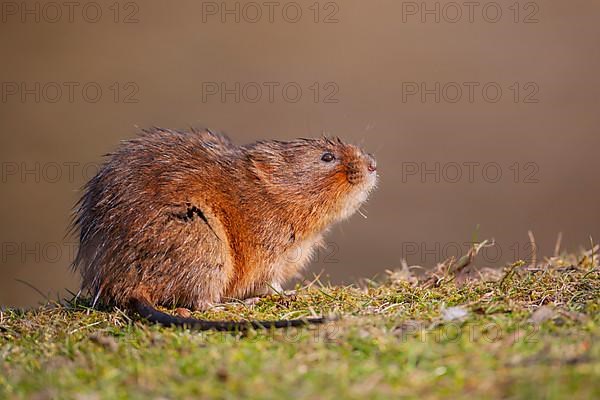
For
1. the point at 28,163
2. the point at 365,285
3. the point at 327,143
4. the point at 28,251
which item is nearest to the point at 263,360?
the point at 365,285

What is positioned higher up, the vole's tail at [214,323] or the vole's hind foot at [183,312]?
the vole's tail at [214,323]

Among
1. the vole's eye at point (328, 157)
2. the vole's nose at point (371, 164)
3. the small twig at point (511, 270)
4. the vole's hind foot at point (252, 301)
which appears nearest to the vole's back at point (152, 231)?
the vole's hind foot at point (252, 301)

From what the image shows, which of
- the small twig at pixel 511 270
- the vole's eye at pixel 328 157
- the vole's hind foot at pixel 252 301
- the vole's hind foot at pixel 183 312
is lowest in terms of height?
the vole's hind foot at pixel 252 301

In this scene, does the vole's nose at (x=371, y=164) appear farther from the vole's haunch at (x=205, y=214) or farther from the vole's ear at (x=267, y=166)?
the vole's ear at (x=267, y=166)

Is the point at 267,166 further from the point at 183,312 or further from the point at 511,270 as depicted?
the point at 511,270

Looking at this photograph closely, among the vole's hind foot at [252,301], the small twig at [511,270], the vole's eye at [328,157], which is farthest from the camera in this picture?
the vole's eye at [328,157]

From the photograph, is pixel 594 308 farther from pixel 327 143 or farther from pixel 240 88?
pixel 240 88

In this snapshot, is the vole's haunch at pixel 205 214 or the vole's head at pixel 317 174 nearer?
the vole's haunch at pixel 205 214

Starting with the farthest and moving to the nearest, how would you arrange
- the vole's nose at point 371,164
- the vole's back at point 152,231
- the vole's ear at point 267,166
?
1. the vole's nose at point 371,164
2. the vole's ear at point 267,166
3. the vole's back at point 152,231

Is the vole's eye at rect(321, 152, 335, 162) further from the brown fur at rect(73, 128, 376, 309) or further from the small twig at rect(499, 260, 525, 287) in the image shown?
the small twig at rect(499, 260, 525, 287)

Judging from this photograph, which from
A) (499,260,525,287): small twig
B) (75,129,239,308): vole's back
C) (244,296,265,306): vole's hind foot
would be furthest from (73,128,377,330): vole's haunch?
(499,260,525,287): small twig
